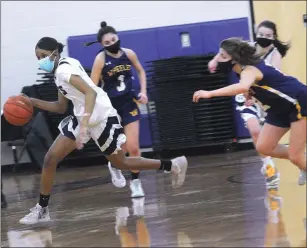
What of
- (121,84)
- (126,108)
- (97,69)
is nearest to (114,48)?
(97,69)

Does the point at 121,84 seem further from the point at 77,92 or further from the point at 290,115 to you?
the point at 290,115

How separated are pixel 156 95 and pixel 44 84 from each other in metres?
2.08

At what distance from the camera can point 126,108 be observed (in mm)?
9367

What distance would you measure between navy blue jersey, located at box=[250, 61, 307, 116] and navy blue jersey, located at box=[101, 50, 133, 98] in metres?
2.52

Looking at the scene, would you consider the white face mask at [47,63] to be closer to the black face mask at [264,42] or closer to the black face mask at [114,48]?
the black face mask at [114,48]

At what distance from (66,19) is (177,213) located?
7247mm

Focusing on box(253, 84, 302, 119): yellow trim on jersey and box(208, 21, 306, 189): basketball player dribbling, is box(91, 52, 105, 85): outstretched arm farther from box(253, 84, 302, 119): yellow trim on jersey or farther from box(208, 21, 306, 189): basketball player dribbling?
box(253, 84, 302, 119): yellow trim on jersey

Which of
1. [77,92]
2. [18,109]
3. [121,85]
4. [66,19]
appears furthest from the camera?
[66,19]

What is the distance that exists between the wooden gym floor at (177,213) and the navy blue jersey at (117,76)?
1356 millimetres

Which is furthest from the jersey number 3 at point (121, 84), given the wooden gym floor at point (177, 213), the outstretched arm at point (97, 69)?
the wooden gym floor at point (177, 213)

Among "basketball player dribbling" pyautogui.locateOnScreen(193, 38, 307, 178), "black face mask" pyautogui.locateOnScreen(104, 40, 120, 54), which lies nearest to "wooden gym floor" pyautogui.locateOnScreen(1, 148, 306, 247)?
"basketball player dribbling" pyautogui.locateOnScreen(193, 38, 307, 178)

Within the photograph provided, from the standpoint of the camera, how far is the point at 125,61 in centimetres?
958

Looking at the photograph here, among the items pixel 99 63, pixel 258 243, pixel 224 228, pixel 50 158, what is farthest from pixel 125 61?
pixel 258 243

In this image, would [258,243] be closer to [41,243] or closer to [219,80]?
[41,243]
